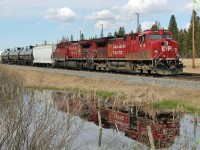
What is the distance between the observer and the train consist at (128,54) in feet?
98.2

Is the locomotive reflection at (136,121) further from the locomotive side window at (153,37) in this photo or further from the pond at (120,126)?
the locomotive side window at (153,37)

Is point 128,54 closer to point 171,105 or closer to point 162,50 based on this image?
point 162,50

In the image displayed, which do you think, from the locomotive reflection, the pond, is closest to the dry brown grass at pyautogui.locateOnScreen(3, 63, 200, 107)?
the pond

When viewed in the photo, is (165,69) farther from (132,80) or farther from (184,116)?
(184,116)

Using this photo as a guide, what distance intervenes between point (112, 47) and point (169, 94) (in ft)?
55.1

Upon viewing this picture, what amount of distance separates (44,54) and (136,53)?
33.3 meters

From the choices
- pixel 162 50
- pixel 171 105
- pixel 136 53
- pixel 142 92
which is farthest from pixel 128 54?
pixel 171 105

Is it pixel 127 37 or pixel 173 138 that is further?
pixel 127 37

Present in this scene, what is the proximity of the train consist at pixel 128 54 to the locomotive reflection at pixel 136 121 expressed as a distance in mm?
10384

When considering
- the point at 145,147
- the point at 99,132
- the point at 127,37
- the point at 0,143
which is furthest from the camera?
the point at 127,37

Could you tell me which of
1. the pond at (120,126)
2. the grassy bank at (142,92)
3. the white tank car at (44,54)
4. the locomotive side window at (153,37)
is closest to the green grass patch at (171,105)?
the grassy bank at (142,92)

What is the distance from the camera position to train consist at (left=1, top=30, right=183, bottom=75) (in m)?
29.9

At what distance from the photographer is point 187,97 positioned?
2047cm

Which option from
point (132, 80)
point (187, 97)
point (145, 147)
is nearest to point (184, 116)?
point (187, 97)
